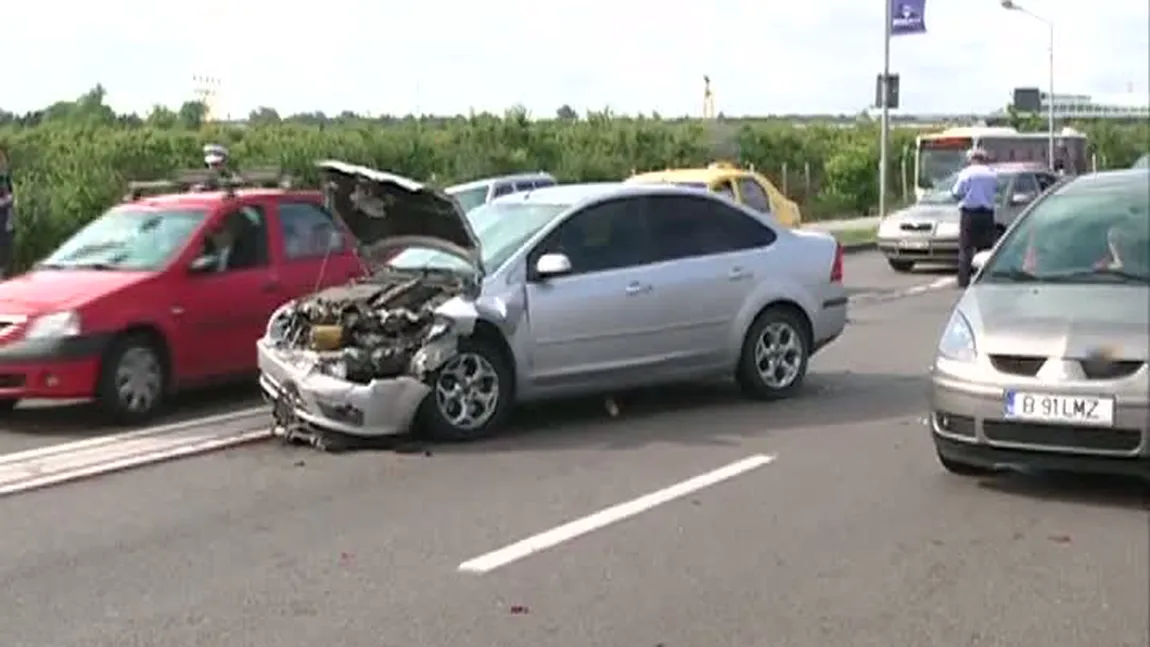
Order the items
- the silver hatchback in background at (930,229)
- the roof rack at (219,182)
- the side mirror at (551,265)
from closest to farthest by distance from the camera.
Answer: the side mirror at (551,265)
the roof rack at (219,182)
the silver hatchback in background at (930,229)

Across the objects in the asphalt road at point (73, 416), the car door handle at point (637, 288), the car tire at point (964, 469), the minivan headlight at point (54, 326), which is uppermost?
the car door handle at point (637, 288)

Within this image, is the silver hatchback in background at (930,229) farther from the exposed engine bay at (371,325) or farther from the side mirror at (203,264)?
the exposed engine bay at (371,325)

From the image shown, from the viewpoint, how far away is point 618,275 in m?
10.7

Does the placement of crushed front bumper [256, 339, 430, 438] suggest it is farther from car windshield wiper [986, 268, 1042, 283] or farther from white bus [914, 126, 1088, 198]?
white bus [914, 126, 1088, 198]

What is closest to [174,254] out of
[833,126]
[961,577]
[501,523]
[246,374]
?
[246,374]

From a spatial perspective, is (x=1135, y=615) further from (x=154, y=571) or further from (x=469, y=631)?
(x=154, y=571)

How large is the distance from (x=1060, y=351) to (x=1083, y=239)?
0.88 meters

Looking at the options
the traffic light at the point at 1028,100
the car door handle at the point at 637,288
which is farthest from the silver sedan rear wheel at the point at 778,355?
the traffic light at the point at 1028,100

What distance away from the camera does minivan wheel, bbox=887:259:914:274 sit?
24656 mm

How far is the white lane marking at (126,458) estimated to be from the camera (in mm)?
9086

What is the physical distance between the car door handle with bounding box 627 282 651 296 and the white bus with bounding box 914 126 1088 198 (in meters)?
32.6

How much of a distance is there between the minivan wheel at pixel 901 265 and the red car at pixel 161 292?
535 inches

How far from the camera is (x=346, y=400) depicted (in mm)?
9703

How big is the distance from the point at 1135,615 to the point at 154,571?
382cm
